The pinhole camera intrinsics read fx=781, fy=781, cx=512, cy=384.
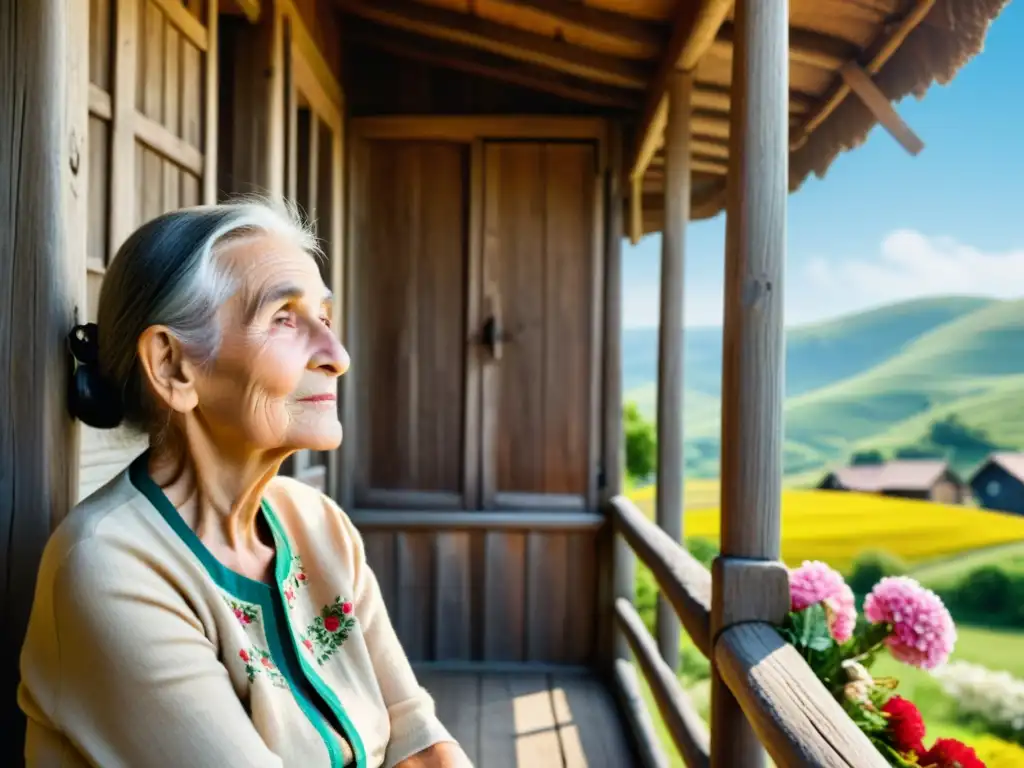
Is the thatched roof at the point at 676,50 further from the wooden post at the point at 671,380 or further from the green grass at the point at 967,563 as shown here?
the green grass at the point at 967,563

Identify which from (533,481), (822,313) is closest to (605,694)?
(533,481)

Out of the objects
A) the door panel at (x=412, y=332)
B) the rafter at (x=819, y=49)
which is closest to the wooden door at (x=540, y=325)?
the door panel at (x=412, y=332)

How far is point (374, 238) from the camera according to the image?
3.79m

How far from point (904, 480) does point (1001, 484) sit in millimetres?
1693

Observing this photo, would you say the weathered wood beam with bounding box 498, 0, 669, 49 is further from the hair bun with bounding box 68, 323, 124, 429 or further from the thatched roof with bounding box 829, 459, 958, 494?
the thatched roof with bounding box 829, 459, 958, 494

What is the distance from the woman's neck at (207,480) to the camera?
36.7 inches

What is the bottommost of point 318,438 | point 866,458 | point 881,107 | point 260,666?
point 866,458

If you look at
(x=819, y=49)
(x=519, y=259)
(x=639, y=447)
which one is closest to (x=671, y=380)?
(x=519, y=259)

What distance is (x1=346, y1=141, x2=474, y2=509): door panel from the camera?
377cm

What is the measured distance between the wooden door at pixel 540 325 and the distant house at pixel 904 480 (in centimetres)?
360

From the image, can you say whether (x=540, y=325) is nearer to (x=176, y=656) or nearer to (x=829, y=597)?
(x=829, y=597)

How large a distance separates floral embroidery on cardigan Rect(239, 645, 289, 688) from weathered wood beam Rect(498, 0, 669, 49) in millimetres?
2617

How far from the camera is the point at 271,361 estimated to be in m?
0.92

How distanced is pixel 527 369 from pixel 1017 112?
6916 mm
